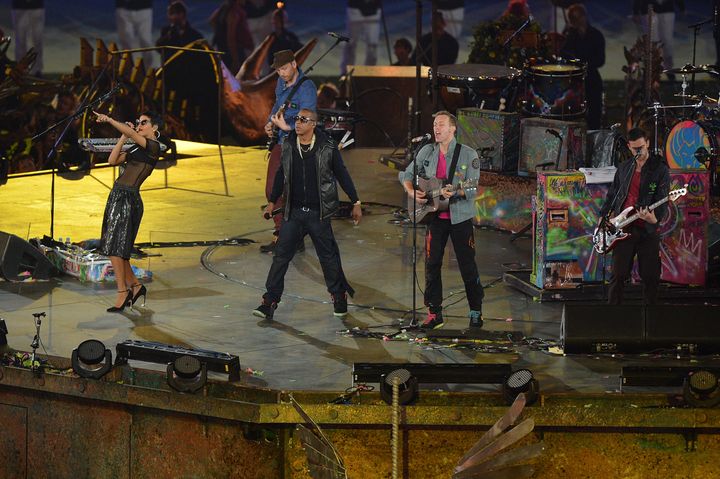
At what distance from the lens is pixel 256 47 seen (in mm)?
23984

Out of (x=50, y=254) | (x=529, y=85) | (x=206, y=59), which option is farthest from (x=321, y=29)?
(x=50, y=254)

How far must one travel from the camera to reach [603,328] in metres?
10.0

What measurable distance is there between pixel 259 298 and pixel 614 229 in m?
3.28

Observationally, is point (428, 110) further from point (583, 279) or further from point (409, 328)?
point (409, 328)

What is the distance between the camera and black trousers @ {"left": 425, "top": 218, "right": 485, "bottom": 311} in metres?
10.8

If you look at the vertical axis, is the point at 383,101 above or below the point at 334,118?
above

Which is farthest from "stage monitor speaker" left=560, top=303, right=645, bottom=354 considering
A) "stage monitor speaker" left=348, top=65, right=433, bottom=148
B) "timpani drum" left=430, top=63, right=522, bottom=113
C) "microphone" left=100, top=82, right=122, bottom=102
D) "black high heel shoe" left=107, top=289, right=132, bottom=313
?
"stage monitor speaker" left=348, top=65, right=433, bottom=148

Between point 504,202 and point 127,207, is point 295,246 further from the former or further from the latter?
point 504,202

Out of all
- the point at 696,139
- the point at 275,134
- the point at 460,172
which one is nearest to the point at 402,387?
the point at 460,172

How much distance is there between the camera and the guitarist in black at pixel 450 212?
10.7 m

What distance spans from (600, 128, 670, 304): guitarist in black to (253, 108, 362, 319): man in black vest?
214cm

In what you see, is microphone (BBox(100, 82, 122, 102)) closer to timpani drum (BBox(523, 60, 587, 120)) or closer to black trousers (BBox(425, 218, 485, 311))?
black trousers (BBox(425, 218, 485, 311))

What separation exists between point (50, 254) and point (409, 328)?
3792 millimetres

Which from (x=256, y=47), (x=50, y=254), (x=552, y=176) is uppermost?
(x=256, y=47)
